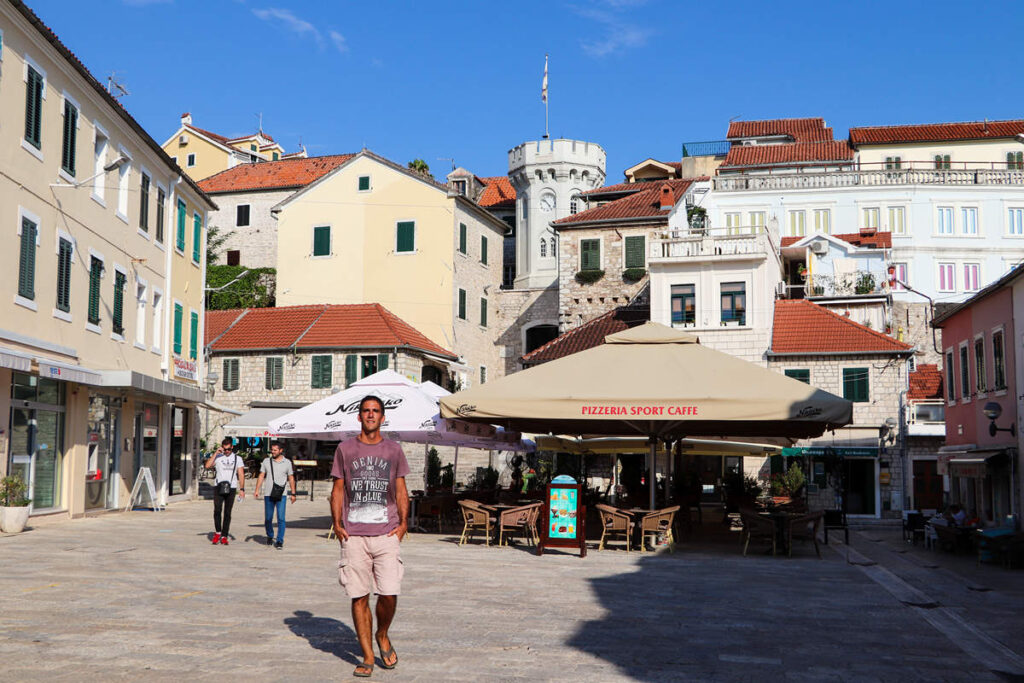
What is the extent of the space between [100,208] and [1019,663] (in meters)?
18.3

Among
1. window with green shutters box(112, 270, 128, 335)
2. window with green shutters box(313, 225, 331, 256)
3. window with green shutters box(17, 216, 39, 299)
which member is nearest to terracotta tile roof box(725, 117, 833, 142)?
window with green shutters box(313, 225, 331, 256)

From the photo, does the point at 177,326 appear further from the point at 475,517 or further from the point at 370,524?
the point at 370,524

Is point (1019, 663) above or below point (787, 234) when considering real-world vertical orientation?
below

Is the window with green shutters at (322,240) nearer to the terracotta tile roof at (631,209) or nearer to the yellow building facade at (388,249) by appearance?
the yellow building facade at (388,249)

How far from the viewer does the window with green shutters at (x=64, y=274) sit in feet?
61.9

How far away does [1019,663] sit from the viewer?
25.0 ft

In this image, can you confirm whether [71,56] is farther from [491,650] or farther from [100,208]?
[491,650]

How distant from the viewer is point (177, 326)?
27.0 meters

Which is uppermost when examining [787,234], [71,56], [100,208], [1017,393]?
[787,234]

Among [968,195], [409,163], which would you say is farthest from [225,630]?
[968,195]

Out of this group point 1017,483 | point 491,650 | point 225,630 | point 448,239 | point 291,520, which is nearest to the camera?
point 491,650

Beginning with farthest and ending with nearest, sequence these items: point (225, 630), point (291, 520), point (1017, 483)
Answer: point (291, 520) < point (1017, 483) < point (225, 630)

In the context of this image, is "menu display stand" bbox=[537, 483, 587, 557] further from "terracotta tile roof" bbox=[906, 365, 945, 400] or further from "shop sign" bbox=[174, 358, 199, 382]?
"terracotta tile roof" bbox=[906, 365, 945, 400]

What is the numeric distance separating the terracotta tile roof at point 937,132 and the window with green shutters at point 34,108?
49.1 metres
